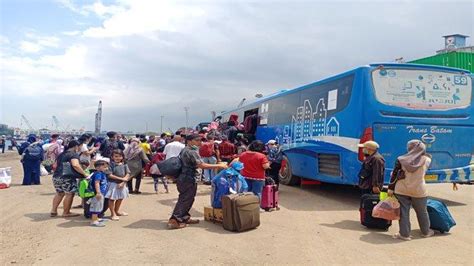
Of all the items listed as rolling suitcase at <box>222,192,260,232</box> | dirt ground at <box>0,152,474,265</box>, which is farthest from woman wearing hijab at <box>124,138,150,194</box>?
rolling suitcase at <box>222,192,260,232</box>

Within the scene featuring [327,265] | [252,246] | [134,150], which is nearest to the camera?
[327,265]

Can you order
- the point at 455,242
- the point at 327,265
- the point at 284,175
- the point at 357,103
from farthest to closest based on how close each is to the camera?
1. the point at 284,175
2. the point at 357,103
3. the point at 455,242
4. the point at 327,265

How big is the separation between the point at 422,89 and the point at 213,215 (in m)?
5.36

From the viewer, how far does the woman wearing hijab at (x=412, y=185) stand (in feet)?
19.3

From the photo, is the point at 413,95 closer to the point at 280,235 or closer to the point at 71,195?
the point at 280,235

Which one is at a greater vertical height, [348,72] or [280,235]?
[348,72]

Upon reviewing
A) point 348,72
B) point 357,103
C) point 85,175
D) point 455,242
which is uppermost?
point 348,72

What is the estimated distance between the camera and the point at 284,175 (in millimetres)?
12250

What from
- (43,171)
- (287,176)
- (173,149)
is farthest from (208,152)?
(43,171)

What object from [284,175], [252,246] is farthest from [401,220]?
[284,175]

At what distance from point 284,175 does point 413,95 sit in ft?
16.1

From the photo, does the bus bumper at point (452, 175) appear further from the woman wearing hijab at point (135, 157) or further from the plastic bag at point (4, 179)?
the plastic bag at point (4, 179)

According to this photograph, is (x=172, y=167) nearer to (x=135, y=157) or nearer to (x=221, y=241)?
(x=221, y=241)

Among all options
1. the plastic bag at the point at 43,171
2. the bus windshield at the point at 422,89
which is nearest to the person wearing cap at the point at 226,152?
the bus windshield at the point at 422,89
